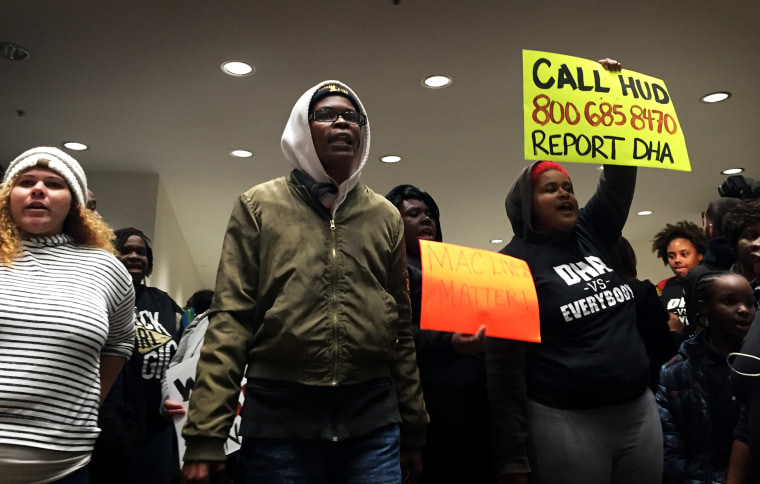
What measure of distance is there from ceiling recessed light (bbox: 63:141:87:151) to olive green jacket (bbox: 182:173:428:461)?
4.15 metres

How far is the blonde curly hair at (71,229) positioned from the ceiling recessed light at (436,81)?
2611mm

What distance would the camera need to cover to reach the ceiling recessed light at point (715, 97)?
4.16 metres

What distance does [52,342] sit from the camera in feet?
4.26

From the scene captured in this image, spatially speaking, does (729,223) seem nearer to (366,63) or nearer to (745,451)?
(745,451)

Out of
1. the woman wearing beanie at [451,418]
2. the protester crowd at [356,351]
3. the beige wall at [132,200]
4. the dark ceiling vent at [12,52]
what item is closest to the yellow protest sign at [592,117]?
the protester crowd at [356,351]

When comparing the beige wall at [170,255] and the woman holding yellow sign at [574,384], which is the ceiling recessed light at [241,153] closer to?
the beige wall at [170,255]

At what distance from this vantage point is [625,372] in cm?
143

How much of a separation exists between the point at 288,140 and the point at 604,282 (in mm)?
902

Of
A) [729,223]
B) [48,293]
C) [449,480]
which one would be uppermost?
[729,223]

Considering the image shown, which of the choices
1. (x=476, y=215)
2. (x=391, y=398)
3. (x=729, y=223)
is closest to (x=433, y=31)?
(x=729, y=223)

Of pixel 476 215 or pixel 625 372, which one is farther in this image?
pixel 476 215

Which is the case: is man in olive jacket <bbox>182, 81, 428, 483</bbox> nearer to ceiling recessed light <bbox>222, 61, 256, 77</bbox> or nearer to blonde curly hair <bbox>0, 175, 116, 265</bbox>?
blonde curly hair <bbox>0, 175, 116, 265</bbox>

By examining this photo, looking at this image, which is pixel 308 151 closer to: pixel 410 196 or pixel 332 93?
pixel 332 93

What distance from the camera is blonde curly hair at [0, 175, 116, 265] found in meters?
1.40
